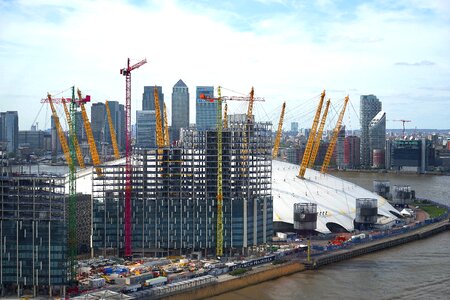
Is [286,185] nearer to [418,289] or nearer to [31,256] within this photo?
[418,289]

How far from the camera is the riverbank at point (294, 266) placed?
112 ft

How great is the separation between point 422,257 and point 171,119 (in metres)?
111

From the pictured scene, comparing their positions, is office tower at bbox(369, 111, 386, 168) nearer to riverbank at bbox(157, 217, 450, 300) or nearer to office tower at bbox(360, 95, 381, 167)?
office tower at bbox(360, 95, 381, 167)

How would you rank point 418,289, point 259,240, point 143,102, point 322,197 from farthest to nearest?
1. point 143,102
2. point 322,197
3. point 259,240
4. point 418,289

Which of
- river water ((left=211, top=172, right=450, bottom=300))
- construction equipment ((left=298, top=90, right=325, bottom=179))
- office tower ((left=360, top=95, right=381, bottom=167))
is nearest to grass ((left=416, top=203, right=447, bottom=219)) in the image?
construction equipment ((left=298, top=90, right=325, bottom=179))

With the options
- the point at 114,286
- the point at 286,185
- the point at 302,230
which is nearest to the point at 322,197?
the point at 286,185

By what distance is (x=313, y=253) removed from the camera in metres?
42.9

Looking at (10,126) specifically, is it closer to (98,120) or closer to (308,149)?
(98,120)

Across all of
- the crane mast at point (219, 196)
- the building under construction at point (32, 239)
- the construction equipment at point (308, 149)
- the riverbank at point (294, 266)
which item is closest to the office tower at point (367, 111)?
the construction equipment at point (308, 149)

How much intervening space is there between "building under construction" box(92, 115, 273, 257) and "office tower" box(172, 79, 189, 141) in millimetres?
106654

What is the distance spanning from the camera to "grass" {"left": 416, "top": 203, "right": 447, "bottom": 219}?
61.6 m

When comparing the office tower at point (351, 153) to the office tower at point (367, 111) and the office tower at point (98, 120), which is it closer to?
the office tower at point (367, 111)

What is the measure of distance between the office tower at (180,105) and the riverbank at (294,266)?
328 feet

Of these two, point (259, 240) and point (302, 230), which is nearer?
point (259, 240)
